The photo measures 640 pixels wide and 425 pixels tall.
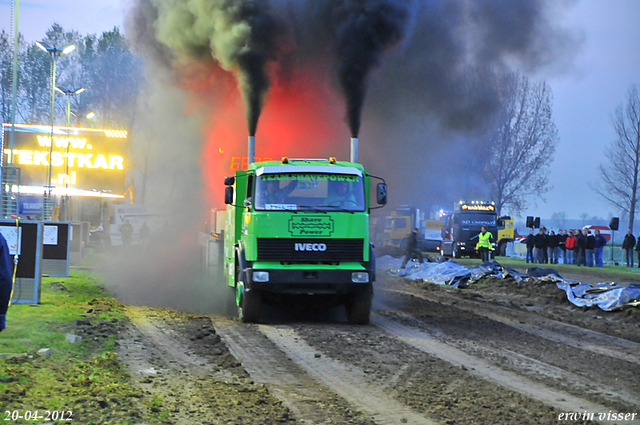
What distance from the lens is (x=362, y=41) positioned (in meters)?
25.5

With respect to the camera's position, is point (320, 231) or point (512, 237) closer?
point (320, 231)

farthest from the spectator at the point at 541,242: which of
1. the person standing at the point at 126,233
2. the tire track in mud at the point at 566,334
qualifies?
the person standing at the point at 126,233

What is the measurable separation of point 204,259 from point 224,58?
33.8 feet

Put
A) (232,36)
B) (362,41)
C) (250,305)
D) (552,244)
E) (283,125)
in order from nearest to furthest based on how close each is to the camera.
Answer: (250,305) < (232,36) < (362,41) < (552,244) < (283,125)

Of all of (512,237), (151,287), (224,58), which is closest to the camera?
(151,287)

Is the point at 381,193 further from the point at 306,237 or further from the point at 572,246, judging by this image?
the point at 572,246

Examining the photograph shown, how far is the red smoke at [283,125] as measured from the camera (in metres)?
31.5

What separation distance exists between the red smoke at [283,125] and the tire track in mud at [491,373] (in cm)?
2109

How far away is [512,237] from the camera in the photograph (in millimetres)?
42344

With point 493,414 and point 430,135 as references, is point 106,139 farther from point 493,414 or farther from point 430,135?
point 493,414

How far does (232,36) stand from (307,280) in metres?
16.7

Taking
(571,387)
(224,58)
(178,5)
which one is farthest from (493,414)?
(178,5)

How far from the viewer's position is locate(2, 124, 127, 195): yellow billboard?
1465 inches

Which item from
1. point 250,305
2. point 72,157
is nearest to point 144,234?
point 72,157
